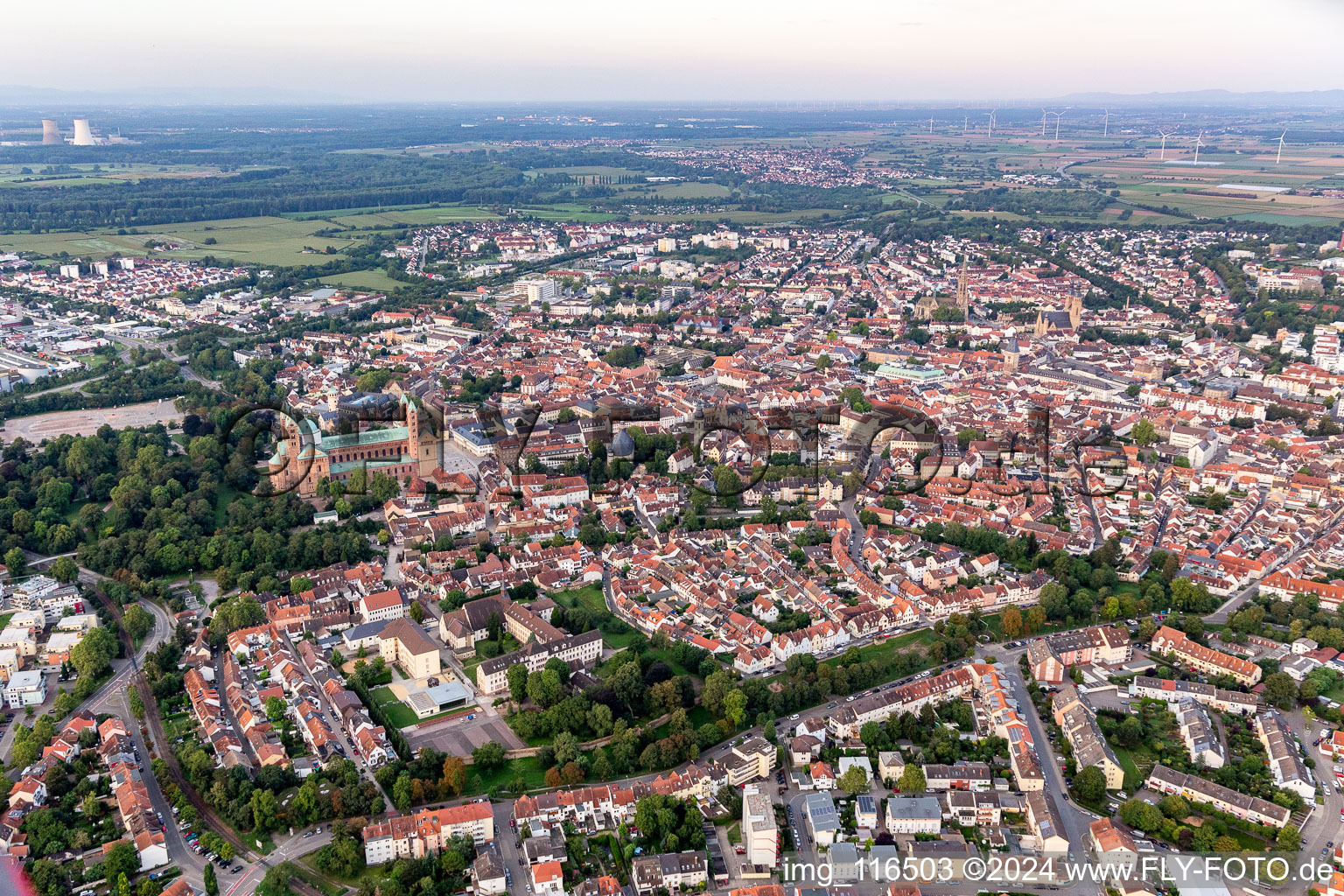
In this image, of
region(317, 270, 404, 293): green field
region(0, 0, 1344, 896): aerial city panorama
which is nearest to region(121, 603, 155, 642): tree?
region(0, 0, 1344, 896): aerial city panorama

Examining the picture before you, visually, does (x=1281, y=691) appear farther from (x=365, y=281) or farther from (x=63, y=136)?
(x=63, y=136)

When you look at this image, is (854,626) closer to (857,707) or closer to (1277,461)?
(857,707)

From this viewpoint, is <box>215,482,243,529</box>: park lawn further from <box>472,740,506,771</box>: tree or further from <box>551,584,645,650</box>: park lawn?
<box>472,740,506,771</box>: tree

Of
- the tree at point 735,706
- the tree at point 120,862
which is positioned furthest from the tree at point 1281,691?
the tree at point 120,862

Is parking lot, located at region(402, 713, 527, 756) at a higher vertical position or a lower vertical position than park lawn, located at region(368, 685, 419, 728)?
lower

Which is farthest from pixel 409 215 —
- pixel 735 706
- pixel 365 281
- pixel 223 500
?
pixel 735 706
